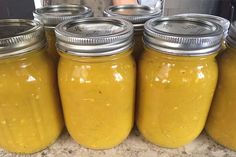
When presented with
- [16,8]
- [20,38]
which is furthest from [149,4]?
[20,38]

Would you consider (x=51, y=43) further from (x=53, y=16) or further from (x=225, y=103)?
(x=225, y=103)

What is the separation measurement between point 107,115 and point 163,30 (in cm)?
19

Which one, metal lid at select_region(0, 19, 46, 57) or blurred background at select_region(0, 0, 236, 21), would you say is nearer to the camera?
metal lid at select_region(0, 19, 46, 57)

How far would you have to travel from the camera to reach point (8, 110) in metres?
0.42

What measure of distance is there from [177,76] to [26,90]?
26 centimetres

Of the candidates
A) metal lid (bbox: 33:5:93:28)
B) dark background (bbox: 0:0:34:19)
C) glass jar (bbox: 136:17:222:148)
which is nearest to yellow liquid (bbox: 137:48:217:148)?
glass jar (bbox: 136:17:222:148)

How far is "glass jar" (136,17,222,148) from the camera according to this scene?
388 millimetres

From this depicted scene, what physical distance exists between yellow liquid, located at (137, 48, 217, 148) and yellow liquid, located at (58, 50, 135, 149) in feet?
0.11

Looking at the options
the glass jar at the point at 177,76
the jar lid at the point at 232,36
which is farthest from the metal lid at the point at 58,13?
the jar lid at the point at 232,36

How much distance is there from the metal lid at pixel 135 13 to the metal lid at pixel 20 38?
0.57 feet

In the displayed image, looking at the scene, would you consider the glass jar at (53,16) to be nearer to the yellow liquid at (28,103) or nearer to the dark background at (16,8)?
the yellow liquid at (28,103)

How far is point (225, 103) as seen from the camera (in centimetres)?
46

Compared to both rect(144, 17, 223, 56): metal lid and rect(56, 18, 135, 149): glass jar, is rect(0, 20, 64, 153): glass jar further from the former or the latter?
rect(144, 17, 223, 56): metal lid

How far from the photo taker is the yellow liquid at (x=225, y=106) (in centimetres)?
43
